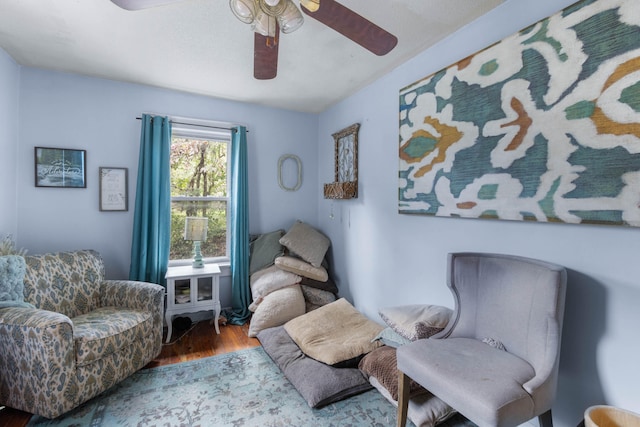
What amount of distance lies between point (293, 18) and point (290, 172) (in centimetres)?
240

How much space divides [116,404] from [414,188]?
2481mm

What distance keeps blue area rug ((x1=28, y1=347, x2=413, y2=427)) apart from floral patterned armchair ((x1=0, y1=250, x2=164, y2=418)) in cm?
11

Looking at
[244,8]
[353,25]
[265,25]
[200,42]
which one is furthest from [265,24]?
[200,42]

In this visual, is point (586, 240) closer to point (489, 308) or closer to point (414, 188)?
point (489, 308)

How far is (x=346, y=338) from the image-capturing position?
7.93ft

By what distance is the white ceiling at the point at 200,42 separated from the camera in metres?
1.76

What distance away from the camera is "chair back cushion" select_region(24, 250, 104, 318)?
2.14 meters

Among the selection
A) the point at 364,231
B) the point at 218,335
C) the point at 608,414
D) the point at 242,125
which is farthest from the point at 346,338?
the point at 242,125

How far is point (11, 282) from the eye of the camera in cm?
190

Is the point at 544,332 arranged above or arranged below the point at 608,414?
above

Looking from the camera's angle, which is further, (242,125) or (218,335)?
(242,125)

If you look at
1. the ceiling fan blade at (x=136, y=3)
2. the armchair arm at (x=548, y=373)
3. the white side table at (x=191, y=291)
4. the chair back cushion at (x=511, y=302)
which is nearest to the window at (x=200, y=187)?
the white side table at (x=191, y=291)

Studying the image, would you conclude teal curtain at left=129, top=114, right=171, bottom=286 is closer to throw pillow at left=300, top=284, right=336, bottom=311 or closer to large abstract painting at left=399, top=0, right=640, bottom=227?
throw pillow at left=300, top=284, right=336, bottom=311

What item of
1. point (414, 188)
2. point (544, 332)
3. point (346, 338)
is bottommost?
point (346, 338)
